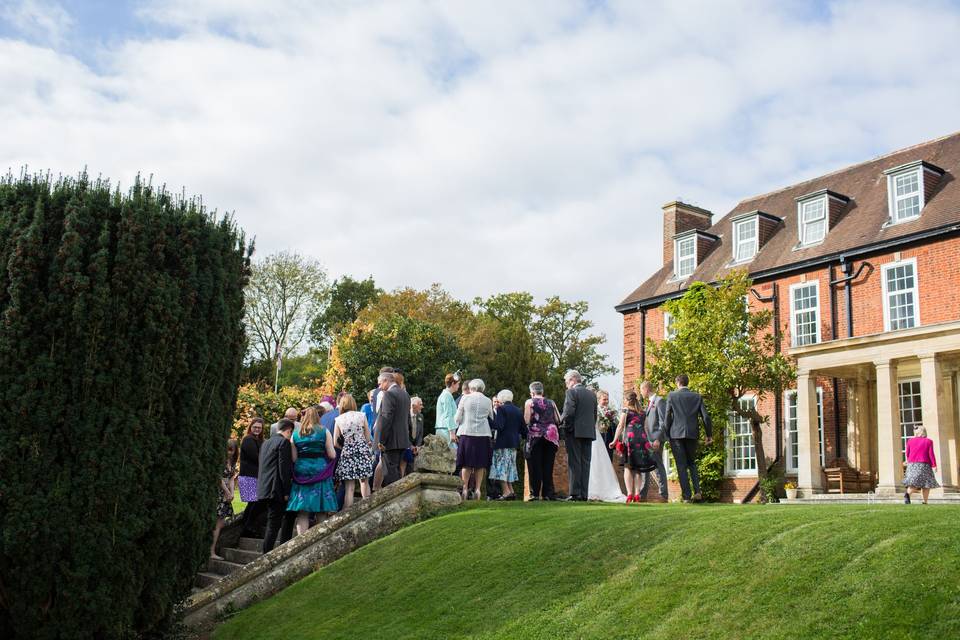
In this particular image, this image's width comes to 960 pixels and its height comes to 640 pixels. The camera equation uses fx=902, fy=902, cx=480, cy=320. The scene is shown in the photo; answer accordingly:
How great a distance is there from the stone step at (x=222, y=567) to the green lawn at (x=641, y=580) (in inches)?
90.6

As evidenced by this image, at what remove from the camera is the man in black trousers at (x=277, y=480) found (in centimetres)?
1182

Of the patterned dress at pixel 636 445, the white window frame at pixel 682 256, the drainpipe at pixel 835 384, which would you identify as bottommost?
the patterned dress at pixel 636 445

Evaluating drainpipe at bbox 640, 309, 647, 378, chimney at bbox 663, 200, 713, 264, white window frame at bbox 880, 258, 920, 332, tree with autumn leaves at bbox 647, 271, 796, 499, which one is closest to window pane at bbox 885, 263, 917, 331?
white window frame at bbox 880, 258, 920, 332

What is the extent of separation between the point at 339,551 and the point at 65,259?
16.1ft

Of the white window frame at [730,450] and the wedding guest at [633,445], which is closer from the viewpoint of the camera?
the wedding guest at [633,445]

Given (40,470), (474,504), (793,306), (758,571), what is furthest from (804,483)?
(40,470)

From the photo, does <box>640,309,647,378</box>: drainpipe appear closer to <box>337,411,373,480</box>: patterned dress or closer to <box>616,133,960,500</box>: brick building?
<box>616,133,960,500</box>: brick building

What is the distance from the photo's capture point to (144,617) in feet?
29.2

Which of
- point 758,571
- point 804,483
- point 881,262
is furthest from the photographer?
point 881,262

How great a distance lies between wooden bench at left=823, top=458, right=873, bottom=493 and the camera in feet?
76.1

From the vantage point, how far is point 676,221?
111 ft

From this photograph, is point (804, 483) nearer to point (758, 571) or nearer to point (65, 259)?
point (758, 571)

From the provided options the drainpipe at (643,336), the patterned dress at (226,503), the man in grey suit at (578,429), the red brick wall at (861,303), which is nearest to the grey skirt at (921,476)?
the man in grey suit at (578,429)

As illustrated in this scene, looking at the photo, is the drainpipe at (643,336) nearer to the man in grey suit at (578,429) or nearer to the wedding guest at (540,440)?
the man in grey suit at (578,429)
